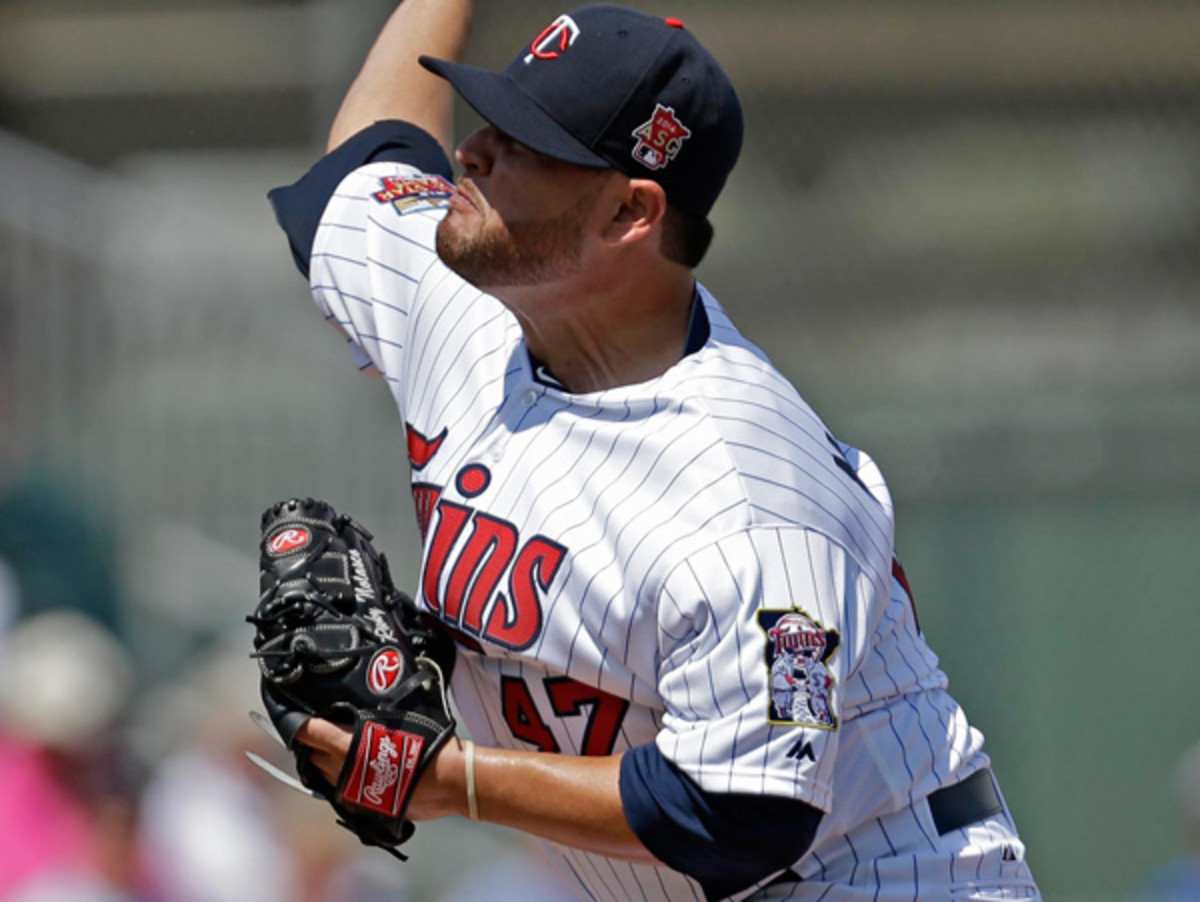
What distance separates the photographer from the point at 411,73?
2.59m

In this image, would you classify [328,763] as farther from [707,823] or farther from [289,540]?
[707,823]

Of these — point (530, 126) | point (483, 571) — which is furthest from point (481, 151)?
point (483, 571)

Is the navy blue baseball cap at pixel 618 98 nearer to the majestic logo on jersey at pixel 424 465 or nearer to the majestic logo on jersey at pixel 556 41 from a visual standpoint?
the majestic logo on jersey at pixel 556 41

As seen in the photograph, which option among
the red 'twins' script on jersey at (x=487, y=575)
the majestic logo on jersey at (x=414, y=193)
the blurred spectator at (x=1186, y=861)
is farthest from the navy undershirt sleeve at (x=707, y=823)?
the blurred spectator at (x=1186, y=861)

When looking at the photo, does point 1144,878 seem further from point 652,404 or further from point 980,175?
point 652,404

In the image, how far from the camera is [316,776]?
202 centimetres

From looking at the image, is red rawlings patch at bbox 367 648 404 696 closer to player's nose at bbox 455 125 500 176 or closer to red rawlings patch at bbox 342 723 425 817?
red rawlings patch at bbox 342 723 425 817

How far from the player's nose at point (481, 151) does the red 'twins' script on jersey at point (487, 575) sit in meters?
0.40

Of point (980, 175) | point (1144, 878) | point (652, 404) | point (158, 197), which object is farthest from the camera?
point (980, 175)

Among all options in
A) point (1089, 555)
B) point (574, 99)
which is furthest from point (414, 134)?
point (1089, 555)

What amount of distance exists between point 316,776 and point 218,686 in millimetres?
2514

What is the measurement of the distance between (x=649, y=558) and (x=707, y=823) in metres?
0.28

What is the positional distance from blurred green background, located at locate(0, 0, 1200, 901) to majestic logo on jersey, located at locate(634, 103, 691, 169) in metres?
2.83

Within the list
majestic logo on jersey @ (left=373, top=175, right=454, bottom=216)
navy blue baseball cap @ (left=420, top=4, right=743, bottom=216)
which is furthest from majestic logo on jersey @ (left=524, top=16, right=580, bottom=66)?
majestic logo on jersey @ (left=373, top=175, right=454, bottom=216)
